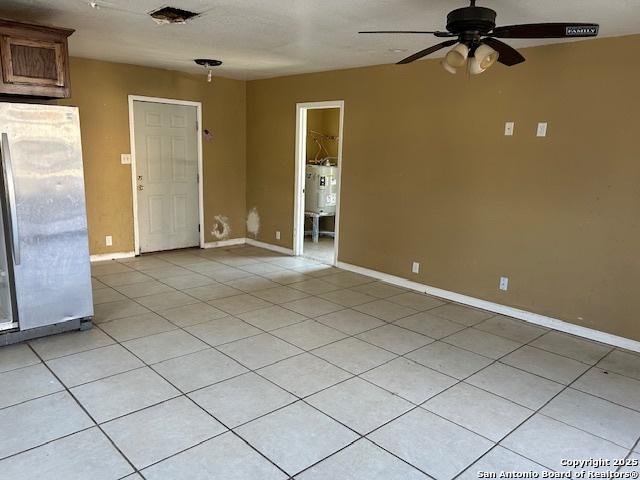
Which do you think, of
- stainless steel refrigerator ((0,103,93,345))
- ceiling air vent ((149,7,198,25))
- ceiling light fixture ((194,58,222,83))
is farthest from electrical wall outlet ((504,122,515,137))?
stainless steel refrigerator ((0,103,93,345))

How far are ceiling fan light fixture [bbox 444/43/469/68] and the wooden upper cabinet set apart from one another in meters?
2.60

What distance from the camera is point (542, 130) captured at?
12.6 feet

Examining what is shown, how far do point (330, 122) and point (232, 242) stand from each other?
2684 millimetres

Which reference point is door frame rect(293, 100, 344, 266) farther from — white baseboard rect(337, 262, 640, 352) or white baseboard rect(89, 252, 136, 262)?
white baseboard rect(89, 252, 136, 262)

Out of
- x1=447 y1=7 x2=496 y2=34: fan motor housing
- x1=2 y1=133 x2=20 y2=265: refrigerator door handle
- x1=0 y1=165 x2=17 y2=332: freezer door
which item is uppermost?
x1=447 y1=7 x2=496 y2=34: fan motor housing

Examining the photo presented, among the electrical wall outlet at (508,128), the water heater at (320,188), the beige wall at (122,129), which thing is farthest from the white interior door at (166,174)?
the electrical wall outlet at (508,128)

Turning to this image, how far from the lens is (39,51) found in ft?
10.2

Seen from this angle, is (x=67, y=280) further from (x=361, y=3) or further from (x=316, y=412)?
(x=361, y=3)

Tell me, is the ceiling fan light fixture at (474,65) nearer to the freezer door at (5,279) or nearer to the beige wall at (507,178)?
the beige wall at (507,178)

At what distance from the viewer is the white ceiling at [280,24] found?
114 inches

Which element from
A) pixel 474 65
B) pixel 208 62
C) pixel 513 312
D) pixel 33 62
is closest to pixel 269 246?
pixel 208 62

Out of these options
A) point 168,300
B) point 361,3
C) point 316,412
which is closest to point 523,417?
point 316,412

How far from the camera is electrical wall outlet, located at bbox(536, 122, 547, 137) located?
150 inches

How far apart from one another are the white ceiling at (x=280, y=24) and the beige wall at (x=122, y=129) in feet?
1.71
